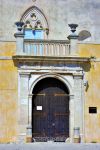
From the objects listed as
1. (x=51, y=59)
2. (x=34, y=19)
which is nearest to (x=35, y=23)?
(x=34, y=19)

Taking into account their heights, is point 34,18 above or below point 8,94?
above

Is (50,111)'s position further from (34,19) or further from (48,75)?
(34,19)

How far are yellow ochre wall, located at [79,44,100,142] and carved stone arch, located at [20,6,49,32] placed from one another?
638cm

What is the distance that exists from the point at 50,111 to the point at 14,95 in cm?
203

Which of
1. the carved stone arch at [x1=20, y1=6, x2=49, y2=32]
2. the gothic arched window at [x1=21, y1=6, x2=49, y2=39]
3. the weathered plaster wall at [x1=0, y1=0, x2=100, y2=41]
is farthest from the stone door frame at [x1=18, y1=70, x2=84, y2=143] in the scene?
the carved stone arch at [x1=20, y1=6, x2=49, y2=32]

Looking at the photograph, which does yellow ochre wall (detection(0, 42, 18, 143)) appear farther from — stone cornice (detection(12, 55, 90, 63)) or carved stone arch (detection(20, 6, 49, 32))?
carved stone arch (detection(20, 6, 49, 32))

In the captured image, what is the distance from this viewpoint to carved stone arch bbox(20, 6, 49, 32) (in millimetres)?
36406

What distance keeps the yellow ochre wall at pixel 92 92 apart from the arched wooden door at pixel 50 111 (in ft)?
3.52

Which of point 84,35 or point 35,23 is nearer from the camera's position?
point 35,23

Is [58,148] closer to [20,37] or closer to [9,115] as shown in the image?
[9,115]

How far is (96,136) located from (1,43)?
6.72 metres

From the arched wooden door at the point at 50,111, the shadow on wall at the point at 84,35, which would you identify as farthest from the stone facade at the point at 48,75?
the shadow on wall at the point at 84,35

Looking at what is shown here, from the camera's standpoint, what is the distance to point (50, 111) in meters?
30.2

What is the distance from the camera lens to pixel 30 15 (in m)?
36.5
